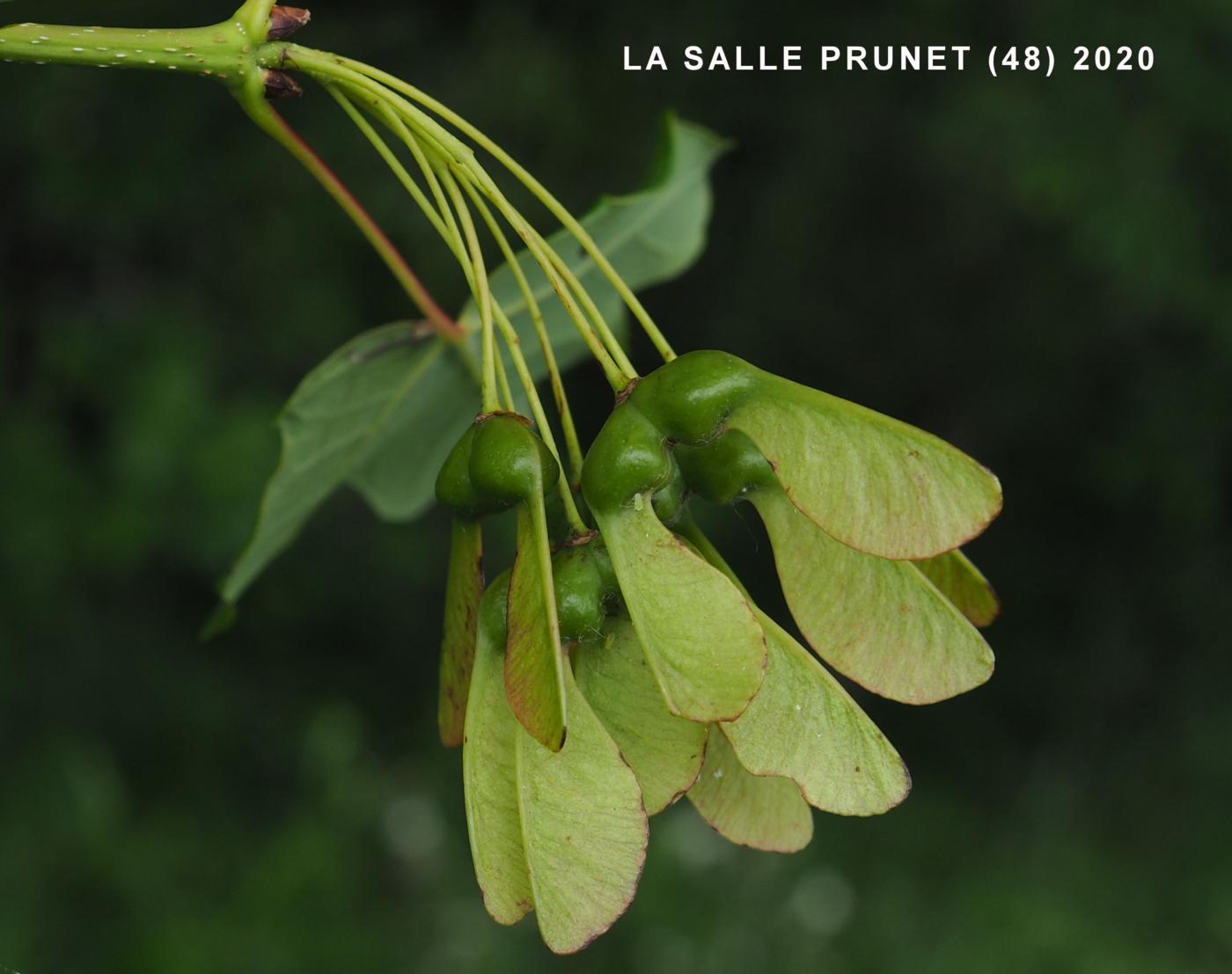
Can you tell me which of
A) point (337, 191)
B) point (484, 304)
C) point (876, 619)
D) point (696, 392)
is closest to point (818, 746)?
point (876, 619)

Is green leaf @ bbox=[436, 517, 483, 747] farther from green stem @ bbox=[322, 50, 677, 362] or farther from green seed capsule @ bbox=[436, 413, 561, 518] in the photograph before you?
green stem @ bbox=[322, 50, 677, 362]

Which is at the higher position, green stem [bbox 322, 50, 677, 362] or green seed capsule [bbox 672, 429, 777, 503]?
green stem [bbox 322, 50, 677, 362]

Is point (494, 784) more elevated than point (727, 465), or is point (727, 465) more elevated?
point (727, 465)

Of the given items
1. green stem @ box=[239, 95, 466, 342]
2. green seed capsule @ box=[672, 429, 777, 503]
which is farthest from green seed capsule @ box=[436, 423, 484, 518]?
green stem @ box=[239, 95, 466, 342]

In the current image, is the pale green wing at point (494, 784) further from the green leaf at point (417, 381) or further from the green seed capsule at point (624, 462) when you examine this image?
the green leaf at point (417, 381)

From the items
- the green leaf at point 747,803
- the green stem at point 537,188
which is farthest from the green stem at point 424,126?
the green leaf at point 747,803

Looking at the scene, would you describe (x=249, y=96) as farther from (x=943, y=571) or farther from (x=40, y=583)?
(x=40, y=583)

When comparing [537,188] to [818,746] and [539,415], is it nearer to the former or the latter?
[539,415]
